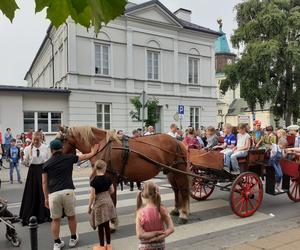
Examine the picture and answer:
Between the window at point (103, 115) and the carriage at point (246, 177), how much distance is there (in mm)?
15454

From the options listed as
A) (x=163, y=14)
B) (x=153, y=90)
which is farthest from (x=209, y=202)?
(x=163, y=14)

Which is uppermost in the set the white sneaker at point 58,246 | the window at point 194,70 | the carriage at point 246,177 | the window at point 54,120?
the window at point 194,70

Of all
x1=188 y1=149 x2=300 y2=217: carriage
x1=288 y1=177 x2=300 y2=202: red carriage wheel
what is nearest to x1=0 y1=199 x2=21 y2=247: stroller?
x1=188 y1=149 x2=300 y2=217: carriage

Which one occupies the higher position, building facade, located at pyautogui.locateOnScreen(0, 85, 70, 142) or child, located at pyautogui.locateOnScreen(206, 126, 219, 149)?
building facade, located at pyautogui.locateOnScreen(0, 85, 70, 142)

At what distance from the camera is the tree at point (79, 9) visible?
4.54 feet

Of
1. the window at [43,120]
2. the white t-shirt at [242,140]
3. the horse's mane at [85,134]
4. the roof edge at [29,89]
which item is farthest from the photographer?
the window at [43,120]

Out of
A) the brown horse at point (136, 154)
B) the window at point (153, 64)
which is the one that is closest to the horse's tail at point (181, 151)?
the brown horse at point (136, 154)

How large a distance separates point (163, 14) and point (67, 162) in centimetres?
2190

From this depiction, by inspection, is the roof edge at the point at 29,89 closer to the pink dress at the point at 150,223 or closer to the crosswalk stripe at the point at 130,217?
the crosswalk stripe at the point at 130,217

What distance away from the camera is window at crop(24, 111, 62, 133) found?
21812mm

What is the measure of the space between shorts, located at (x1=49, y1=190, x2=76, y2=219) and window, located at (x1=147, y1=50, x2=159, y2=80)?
2051 cm

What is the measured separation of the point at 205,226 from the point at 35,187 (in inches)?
131

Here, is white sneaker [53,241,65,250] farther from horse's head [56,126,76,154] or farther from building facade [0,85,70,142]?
building facade [0,85,70,142]

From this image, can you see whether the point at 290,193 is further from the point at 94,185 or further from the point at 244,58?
the point at 244,58
